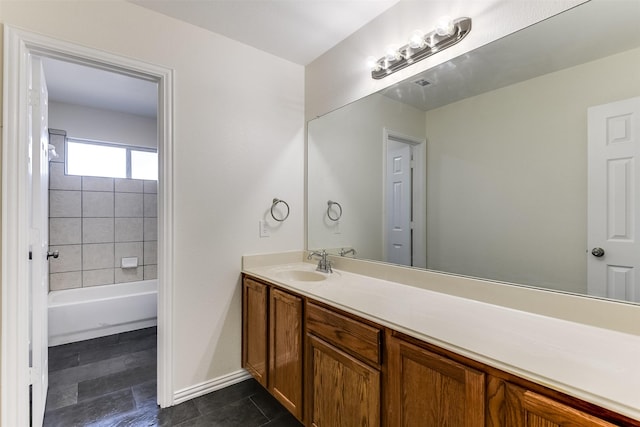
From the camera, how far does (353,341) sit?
1247 millimetres

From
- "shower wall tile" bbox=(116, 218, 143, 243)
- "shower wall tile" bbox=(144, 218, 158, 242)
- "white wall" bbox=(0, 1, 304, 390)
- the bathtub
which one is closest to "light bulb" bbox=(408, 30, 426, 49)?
"white wall" bbox=(0, 1, 304, 390)

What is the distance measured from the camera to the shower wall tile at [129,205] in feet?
11.6

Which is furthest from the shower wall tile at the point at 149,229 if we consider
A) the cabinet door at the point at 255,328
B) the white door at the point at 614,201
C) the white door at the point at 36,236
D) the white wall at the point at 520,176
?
the white door at the point at 614,201

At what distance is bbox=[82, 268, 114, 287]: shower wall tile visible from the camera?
10.9 feet

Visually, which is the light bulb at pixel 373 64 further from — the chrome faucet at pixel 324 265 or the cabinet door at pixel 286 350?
the cabinet door at pixel 286 350

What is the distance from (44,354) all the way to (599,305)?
288 cm

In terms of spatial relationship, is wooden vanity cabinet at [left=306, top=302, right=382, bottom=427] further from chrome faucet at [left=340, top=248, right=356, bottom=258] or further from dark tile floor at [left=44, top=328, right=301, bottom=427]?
chrome faucet at [left=340, top=248, right=356, bottom=258]

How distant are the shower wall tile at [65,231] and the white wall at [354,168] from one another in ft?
8.98

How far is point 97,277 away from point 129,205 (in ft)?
2.90

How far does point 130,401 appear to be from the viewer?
6.24ft

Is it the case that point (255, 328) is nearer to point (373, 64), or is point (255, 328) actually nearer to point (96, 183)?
point (373, 64)

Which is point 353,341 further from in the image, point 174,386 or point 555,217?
point 174,386

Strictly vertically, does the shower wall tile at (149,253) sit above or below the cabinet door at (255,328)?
above

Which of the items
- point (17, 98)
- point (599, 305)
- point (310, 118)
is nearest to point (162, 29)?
point (17, 98)
